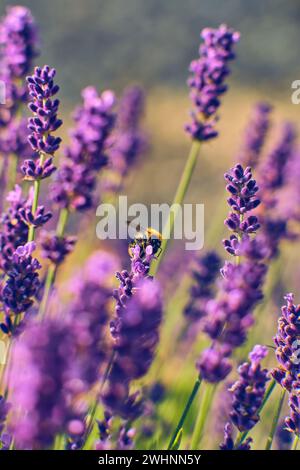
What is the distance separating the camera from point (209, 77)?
2562mm

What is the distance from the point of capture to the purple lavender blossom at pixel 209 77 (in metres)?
2.52

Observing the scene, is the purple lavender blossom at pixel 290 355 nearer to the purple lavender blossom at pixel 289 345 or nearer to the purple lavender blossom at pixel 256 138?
the purple lavender blossom at pixel 289 345

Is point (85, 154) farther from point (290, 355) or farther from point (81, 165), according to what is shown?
point (290, 355)

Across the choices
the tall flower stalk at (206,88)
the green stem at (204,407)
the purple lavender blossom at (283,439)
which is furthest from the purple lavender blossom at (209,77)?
the purple lavender blossom at (283,439)

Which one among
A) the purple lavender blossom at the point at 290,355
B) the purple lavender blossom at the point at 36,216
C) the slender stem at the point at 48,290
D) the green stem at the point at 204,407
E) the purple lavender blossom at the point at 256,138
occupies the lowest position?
the green stem at the point at 204,407

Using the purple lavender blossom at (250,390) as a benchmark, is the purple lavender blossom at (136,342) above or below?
above

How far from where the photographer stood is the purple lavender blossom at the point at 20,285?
172 cm

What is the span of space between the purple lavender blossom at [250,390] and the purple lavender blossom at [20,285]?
65cm

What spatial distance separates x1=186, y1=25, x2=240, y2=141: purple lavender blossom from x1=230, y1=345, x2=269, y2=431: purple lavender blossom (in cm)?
127

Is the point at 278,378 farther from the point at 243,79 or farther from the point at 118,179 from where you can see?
the point at 243,79

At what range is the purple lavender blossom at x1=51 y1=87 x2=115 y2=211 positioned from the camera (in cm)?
206

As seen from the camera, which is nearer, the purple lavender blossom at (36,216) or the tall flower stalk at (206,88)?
the purple lavender blossom at (36,216)

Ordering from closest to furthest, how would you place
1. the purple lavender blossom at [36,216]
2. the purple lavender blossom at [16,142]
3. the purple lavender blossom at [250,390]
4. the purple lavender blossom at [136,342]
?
the purple lavender blossom at [136,342] → the purple lavender blossom at [250,390] → the purple lavender blossom at [36,216] → the purple lavender blossom at [16,142]

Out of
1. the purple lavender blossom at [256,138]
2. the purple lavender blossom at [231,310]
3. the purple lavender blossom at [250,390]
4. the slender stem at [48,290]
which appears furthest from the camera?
the purple lavender blossom at [256,138]
